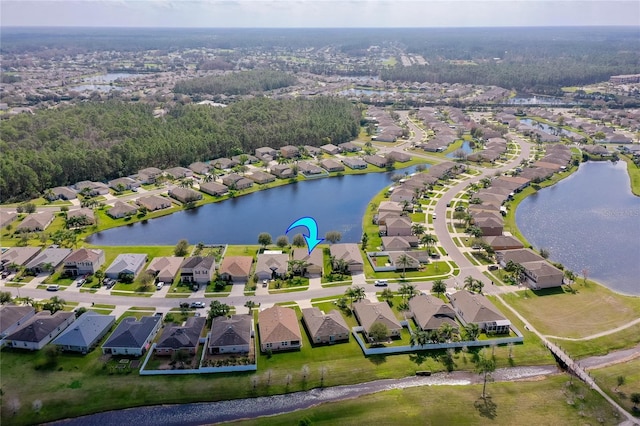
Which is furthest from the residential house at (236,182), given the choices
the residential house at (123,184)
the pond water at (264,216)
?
the residential house at (123,184)

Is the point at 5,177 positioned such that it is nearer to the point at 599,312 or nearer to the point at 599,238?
the point at 599,312

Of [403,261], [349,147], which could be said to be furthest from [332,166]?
[403,261]

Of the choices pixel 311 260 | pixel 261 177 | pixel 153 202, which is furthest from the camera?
pixel 261 177

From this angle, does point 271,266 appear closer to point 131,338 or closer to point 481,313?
point 131,338

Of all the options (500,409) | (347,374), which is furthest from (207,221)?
(500,409)

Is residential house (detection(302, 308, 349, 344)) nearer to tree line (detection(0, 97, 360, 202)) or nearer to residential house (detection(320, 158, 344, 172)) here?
residential house (detection(320, 158, 344, 172))

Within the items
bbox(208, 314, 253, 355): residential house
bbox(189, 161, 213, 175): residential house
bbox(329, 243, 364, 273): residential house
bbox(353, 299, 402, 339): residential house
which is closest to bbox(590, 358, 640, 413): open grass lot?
bbox(353, 299, 402, 339): residential house
